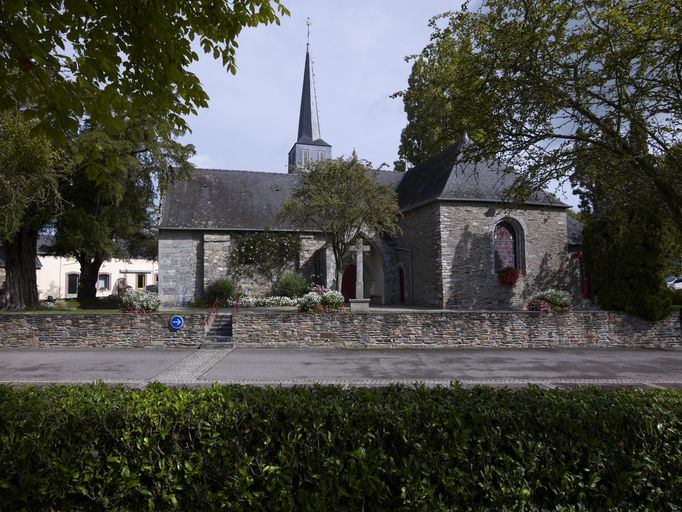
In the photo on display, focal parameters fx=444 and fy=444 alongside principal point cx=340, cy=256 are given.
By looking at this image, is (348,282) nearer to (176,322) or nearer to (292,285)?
(292,285)

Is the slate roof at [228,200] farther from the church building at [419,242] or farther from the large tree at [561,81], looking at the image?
the large tree at [561,81]

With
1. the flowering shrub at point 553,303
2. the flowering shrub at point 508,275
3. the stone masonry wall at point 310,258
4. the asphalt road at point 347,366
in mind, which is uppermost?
the stone masonry wall at point 310,258

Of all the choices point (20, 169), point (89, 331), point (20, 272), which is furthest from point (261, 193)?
point (89, 331)

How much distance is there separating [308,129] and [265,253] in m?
Result: 18.4

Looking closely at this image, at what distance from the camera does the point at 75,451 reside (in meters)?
3.07

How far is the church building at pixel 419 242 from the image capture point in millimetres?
20766

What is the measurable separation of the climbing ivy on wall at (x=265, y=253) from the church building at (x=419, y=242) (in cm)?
35

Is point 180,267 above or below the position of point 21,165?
below

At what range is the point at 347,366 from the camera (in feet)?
33.9

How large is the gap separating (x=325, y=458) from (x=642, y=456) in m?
2.25

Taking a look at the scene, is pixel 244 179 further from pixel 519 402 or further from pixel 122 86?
pixel 519 402

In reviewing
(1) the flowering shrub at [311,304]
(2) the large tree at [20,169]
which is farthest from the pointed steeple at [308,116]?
(1) the flowering shrub at [311,304]

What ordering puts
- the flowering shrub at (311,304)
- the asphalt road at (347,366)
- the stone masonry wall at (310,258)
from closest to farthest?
the asphalt road at (347,366) → the flowering shrub at (311,304) → the stone masonry wall at (310,258)

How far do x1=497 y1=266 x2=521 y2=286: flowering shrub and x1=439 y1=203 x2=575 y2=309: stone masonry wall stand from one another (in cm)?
27
